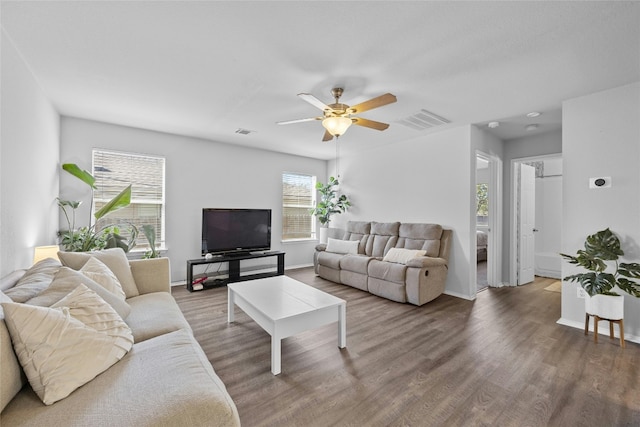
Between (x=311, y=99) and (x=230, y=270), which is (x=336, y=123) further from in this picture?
(x=230, y=270)

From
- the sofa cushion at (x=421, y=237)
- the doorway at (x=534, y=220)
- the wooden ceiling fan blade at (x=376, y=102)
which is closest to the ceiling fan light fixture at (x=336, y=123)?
the wooden ceiling fan blade at (x=376, y=102)

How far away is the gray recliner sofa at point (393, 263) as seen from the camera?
11.7 feet

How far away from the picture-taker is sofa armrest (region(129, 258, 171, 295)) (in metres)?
2.55

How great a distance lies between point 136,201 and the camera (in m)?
4.14

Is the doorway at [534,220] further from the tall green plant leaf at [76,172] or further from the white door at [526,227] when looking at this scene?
the tall green plant leaf at [76,172]

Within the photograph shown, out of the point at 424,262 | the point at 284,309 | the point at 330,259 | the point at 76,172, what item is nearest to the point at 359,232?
the point at 330,259

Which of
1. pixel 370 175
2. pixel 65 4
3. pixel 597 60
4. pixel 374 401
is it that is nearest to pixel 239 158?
pixel 370 175

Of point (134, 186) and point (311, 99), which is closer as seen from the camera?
point (311, 99)

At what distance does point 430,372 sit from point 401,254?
81.1 inches

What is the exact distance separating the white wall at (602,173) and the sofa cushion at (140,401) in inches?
143

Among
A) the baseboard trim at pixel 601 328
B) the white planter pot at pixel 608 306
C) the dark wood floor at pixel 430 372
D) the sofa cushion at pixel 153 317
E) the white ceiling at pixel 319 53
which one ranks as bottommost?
the dark wood floor at pixel 430 372

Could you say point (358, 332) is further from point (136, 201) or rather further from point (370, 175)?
point (136, 201)

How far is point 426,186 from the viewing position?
4.40 meters

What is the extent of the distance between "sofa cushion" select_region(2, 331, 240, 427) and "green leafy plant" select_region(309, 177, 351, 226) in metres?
4.58
